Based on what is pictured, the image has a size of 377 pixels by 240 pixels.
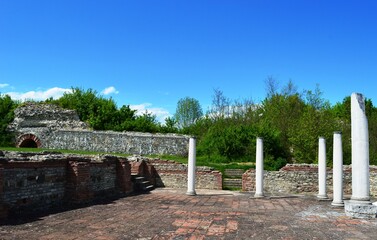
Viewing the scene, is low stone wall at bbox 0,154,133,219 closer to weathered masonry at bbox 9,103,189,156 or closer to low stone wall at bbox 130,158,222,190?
low stone wall at bbox 130,158,222,190

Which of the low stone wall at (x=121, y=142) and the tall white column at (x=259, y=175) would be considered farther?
the low stone wall at (x=121, y=142)

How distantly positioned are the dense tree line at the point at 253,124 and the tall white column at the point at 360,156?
10.5 m

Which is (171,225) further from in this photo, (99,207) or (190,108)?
(190,108)

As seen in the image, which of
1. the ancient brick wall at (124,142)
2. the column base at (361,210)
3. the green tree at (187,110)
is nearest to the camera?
the column base at (361,210)

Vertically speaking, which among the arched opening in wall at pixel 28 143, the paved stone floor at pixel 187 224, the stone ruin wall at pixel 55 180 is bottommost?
the paved stone floor at pixel 187 224

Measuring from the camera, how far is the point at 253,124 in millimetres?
28172

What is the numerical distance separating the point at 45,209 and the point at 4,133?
2167 centimetres

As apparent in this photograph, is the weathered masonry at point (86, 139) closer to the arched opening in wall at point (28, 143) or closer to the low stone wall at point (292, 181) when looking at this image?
the arched opening in wall at point (28, 143)

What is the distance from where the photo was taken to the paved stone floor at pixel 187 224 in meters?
7.17

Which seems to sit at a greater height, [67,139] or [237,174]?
[67,139]

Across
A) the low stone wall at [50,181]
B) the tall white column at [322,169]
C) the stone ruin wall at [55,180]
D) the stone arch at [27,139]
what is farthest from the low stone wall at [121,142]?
the tall white column at [322,169]

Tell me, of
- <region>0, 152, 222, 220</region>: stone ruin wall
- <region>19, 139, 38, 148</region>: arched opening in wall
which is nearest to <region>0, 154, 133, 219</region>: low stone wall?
<region>0, 152, 222, 220</region>: stone ruin wall

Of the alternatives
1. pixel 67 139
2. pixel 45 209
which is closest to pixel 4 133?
pixel 67 139

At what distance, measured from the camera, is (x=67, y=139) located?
95.6ft
